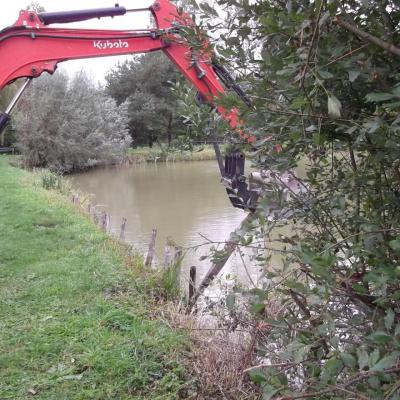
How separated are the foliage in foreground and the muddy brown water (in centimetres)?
258

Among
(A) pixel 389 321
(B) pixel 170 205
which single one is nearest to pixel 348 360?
(A) pixel 389 321

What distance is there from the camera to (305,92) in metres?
1.23

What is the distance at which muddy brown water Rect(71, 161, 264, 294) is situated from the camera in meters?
9.20

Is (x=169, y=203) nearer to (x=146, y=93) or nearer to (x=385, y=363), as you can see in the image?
(x=385, y=363)

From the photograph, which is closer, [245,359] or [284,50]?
[284,50]

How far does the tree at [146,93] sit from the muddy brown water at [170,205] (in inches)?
249

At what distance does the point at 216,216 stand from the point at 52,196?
13.4 ft

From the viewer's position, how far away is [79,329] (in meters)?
4.08

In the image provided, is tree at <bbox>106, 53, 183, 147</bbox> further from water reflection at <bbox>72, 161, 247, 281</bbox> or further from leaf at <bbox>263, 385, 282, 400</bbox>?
leaf at <bbox>263, 385, 282, 400</bbox>

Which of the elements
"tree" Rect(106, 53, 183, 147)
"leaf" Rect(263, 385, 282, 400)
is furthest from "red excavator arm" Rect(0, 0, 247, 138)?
"tree" Rect(106, 53, 183, 147)

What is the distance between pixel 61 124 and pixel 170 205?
11.4m

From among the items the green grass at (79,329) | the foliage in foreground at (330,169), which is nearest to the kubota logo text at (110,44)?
the green grass at (79,329)

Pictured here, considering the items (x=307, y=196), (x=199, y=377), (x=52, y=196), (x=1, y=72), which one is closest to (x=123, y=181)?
(x=52, y=196)

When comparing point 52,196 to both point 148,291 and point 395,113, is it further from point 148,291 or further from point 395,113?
point 395,113
